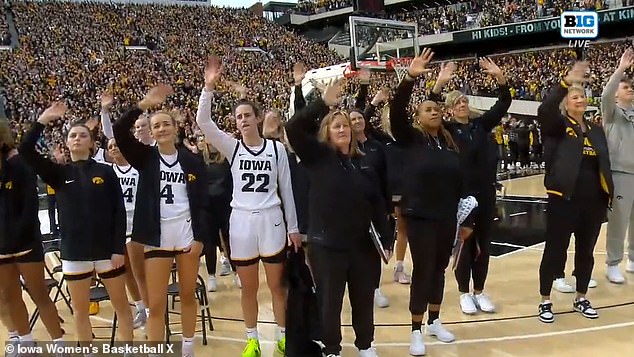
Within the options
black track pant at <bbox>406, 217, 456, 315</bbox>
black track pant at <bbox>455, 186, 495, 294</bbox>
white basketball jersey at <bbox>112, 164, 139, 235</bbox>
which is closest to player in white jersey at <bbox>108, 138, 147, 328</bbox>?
white basketball jersey at <bbox>112, 164, 139, 235</bbox>

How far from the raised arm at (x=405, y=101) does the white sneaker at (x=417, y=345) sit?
138cm

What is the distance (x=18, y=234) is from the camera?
161 inches

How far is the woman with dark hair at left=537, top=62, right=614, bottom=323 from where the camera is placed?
475 cm

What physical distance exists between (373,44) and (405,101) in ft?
38.4

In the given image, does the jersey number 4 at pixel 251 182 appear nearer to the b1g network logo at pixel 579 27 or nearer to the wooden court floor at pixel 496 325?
the wooden court floor at pixel 496 325

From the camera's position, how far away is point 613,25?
29.7 m

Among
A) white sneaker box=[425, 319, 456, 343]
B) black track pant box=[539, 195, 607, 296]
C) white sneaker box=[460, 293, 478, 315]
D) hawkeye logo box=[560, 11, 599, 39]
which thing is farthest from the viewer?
hawkeye logo box=[560, 11, 599, 39]

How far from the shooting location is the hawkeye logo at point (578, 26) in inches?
278

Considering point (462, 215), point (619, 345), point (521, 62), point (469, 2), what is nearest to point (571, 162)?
point (462, 215)

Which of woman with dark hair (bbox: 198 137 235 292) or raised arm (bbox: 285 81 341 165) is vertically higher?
raised arm (bbox: 285 81 341 165)

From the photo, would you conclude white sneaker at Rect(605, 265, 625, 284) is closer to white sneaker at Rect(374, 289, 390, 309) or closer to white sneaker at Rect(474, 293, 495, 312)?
white sneaker at Rect(474, 293, 495, 312)

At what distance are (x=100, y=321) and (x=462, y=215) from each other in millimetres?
3355

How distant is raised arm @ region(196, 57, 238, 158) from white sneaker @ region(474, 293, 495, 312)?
2.61 meters

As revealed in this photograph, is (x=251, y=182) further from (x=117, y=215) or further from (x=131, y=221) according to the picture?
(x=131, y=221)
